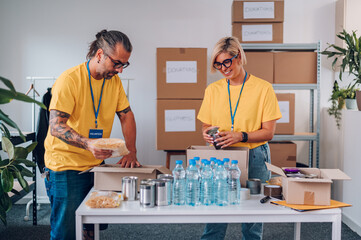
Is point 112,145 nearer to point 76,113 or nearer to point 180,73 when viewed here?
point 76,113

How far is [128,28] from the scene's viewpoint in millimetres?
3578

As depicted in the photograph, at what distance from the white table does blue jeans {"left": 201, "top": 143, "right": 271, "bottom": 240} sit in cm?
48

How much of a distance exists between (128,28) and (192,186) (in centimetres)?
252

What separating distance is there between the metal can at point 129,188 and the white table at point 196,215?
0.34ft

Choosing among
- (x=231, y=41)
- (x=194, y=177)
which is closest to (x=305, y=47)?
(x=231, y=41)

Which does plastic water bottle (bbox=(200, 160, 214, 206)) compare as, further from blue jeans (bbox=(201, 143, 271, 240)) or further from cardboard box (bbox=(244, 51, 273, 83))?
cardboard box (bbox=(244, 51, 273, 83))

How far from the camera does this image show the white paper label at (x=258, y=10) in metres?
3.02

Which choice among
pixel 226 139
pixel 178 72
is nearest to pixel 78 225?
pixel 226 139

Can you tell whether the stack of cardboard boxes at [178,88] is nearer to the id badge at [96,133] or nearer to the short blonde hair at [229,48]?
the short blonde hair at [229,48]

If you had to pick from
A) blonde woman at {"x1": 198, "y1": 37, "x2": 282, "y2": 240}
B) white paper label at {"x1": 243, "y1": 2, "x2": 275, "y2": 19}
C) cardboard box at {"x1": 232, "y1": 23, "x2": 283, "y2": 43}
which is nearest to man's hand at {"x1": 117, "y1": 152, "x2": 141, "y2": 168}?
blonde woman at {"x1": 198, "y1": 37, "x2": 282, "y2": 240}

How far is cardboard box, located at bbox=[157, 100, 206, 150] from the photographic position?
2994mm

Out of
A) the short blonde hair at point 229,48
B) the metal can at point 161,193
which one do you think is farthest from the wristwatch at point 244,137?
the metal can at point 161,193

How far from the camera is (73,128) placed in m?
1.74

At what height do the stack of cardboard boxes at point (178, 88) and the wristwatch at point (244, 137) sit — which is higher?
the stack of cardboard boxes at point (178, 88)
